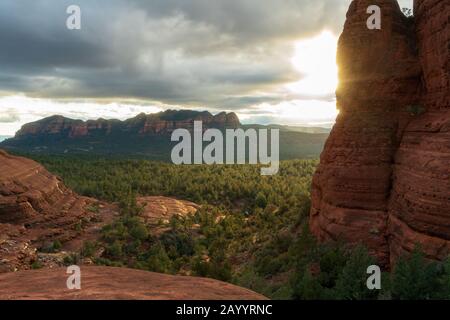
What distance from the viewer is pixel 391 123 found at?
75.3 feet

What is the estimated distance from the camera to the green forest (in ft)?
58.4

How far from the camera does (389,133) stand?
2286 cm

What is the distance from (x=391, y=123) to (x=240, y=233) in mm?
32061

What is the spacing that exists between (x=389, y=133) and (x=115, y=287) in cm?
1784

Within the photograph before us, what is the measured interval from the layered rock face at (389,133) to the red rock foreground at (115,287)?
36.4 feet

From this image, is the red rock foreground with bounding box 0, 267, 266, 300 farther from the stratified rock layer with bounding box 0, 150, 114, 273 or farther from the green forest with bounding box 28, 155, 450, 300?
the stratified rock layer with bounding box 0, 150, 114, 273

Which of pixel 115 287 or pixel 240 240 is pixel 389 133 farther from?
pixel 240 240

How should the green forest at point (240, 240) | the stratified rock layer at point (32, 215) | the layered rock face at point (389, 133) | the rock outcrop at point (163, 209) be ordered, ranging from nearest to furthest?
the green forest at point (240, 240) → the layered rock face at point (389, 133) → the stratified rock layer at point (32, 215) → the rock outcrop at point (163, 209)

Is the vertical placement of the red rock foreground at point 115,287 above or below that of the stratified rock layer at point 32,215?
above

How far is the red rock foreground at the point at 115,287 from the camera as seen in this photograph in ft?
32.6

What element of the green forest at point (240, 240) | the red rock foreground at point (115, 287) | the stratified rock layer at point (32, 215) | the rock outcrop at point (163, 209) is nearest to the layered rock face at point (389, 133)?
the green forest at point (240, 240)

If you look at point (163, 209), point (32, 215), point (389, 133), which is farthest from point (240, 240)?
point (389, 133)

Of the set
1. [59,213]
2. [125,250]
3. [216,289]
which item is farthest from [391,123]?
[59,213]

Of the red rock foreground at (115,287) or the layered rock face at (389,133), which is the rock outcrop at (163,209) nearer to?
the layered rock face at (389,133)
